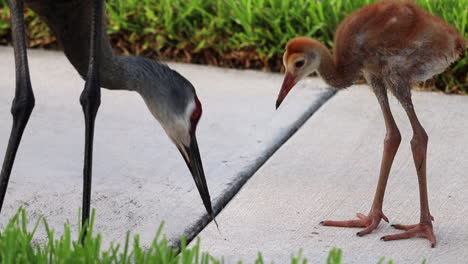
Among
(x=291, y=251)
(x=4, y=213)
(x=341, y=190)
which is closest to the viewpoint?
(x=291, y=251)

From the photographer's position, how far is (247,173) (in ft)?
15.7

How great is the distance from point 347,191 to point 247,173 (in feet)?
1.60

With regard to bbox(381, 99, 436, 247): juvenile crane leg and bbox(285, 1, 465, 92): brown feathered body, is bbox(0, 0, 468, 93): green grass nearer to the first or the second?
bbox(285, 1, 465, 92): brown feathered body

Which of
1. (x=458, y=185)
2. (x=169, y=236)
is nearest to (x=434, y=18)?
(x=458, y=185)

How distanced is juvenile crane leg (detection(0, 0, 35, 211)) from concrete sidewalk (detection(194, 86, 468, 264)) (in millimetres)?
836

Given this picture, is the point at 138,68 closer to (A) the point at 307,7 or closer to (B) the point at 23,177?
(B) the point at 23,177

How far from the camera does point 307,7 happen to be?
630 centimetres

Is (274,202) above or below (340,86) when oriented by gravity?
below

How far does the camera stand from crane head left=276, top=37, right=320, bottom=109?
13.8ft

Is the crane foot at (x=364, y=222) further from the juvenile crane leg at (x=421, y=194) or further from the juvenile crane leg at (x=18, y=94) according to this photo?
the juvenile crane leg at (x=18, y=94)

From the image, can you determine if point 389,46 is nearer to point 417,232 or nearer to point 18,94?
point 417,232

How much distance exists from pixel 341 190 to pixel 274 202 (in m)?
0.35

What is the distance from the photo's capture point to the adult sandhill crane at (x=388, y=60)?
13.8 feet

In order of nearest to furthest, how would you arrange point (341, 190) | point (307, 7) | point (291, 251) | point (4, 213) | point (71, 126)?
point (291, 251), point (4, 213), point (341, 190), point (71, 126), point (307, 7)
